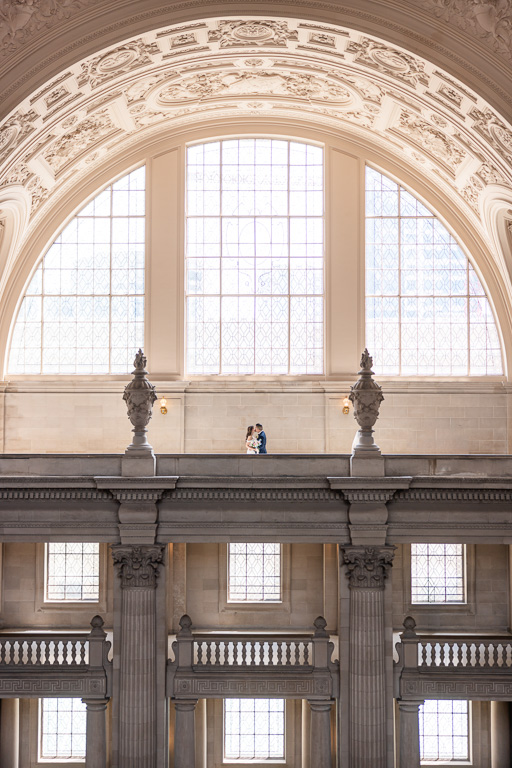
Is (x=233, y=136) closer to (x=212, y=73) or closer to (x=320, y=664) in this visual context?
(x=212, y=73)

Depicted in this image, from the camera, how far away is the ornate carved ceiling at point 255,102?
19.1 meters

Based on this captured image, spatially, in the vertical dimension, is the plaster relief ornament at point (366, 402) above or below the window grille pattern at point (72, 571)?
above

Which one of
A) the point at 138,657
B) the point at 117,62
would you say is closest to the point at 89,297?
the point at 117,62

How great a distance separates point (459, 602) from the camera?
22.0m

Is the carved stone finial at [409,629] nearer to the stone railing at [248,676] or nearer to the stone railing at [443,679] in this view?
the stone railing at [443,679]

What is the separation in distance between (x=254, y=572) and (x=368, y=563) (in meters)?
6.27

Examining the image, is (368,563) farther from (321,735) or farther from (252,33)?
(252,33)

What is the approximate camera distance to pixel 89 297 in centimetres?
2523

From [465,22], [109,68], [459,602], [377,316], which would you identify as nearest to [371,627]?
[459,602]

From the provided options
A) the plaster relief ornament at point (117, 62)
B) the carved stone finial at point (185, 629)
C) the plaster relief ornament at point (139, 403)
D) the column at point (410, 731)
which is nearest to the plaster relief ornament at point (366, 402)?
the plaster relief ornament at point (139, 403)

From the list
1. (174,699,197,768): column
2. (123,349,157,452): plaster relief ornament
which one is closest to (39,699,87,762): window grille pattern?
(174,699,197,768): column

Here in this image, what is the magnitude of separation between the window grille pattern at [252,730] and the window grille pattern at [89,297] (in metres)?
11.2

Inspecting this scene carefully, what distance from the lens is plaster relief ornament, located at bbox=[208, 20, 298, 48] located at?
19031mm

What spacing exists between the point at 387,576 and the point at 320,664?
2.50 m
